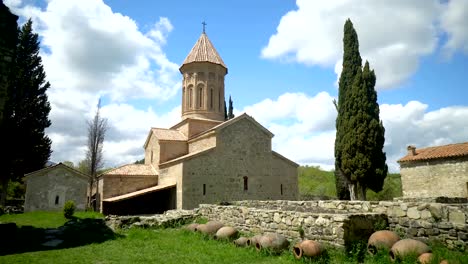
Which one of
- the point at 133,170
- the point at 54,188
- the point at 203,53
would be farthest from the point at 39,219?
the point at 203,53

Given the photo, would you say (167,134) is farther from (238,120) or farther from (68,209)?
(68,209)

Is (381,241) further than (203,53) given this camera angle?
No

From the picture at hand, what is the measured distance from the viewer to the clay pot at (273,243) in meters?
6.73

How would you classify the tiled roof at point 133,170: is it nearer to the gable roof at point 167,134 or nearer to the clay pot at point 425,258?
the gable roof at point 167,134

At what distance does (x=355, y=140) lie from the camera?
664 inches

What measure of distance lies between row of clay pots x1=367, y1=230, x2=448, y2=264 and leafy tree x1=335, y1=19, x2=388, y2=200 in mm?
11240

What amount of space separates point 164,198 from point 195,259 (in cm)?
1182

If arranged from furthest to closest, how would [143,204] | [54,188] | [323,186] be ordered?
[323,186], [54,188], [143,204]

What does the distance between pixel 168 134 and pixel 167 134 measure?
0.07 metres

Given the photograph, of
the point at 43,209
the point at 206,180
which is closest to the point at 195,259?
the point at 206,180

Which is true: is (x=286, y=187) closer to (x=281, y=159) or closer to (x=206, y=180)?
(x=281, y=159)

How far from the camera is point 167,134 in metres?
20.0

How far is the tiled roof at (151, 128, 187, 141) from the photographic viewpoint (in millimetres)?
19547

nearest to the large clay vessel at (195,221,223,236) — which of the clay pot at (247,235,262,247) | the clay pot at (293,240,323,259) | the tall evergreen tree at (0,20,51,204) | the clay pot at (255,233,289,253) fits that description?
the clay pot at (247,235,262,247)
